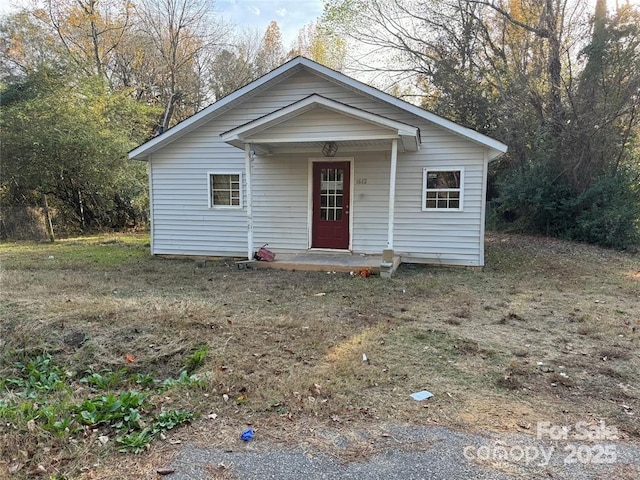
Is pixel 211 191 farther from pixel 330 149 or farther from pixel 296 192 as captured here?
pixel 330 149

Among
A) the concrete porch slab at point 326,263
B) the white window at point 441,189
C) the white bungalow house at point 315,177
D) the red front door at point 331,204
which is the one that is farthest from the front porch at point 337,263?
the white window at point 441,189

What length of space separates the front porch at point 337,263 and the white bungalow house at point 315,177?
28cm

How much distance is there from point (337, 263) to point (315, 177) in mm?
2317

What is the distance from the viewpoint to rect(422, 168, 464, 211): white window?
831 centimetres

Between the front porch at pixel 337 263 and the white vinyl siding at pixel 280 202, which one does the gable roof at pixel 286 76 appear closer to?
the white vinyl siding at pixel 280 202

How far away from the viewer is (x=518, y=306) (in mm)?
5500

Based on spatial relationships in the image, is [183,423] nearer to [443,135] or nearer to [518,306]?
[518,306]

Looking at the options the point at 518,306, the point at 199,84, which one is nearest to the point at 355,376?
the point at 518,306

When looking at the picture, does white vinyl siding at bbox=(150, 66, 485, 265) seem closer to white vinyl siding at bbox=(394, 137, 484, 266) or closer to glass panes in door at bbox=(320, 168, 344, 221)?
white vinyl siding at bbox=(394, 137, 484, 266)

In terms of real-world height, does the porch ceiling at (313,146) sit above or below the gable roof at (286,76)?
below

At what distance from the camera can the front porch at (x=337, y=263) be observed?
7.44 metres

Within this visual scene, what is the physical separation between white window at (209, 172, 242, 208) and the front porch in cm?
179

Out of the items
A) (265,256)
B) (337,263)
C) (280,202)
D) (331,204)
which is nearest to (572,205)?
(331,204)

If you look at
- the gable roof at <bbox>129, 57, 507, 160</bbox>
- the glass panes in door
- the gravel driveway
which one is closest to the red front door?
the glass panes in door
